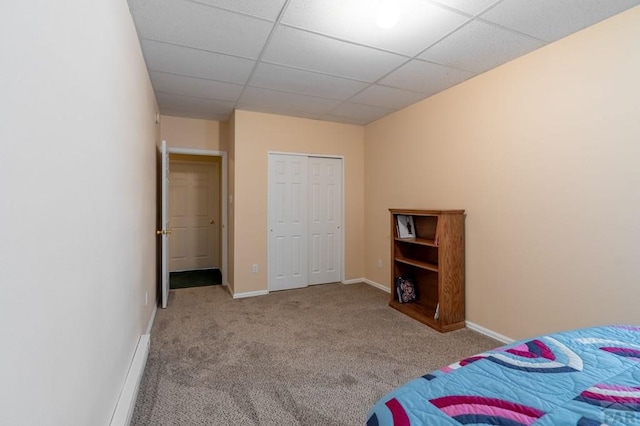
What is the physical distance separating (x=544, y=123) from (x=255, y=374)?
2.87 m

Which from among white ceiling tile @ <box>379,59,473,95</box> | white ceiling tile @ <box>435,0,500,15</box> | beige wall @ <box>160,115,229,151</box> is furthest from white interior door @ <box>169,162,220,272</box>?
white ceiling tile @ <box>435,0,500,15</box>

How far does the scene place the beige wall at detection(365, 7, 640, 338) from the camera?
75.2 inches

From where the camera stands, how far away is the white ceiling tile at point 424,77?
8.72 ft

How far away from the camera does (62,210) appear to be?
2.97 feet

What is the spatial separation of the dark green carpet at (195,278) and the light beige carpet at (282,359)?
0.97m

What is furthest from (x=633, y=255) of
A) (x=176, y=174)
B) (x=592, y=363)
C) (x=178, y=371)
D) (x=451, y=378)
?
(x=176, y=174)

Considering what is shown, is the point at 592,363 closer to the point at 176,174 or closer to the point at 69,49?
the point at 69,49

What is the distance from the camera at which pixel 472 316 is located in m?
2.90

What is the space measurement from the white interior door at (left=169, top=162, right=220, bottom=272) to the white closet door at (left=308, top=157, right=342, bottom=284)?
2.15 meters

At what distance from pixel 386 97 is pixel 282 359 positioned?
289 centimetres

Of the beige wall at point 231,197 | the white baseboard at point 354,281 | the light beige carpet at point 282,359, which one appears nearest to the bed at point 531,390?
the light beige carpet at point 282,359

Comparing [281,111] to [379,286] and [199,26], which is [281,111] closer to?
[199,26]

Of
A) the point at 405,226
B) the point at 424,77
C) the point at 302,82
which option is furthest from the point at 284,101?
the point at 405,226

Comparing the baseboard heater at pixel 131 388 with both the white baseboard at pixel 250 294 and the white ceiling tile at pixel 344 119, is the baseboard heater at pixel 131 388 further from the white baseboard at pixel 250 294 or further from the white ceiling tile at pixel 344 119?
the white ceiling tile at pixel 344 119
